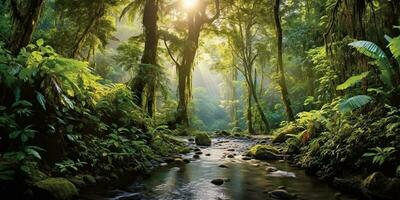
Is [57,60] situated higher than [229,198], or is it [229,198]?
[57,60]

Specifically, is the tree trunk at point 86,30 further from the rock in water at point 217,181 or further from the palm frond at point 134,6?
the rock in water at point 217,181

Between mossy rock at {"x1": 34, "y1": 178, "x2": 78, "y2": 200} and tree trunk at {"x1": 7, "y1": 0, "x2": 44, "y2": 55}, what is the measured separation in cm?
296

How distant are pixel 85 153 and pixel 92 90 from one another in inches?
88.8

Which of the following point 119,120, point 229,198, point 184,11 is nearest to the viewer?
point 229,198

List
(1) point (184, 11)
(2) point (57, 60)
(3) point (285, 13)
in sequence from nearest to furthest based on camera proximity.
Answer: (2) point (57, 60) < (1) point (184, 11) < (3) point (285, 13)

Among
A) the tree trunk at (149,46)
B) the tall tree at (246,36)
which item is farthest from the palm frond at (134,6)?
Answer: the tall tree at (246,36)

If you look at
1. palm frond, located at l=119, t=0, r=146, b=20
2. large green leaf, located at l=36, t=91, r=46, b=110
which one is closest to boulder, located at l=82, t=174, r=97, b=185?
large green leaf, located at l=36, t=91, r=46, b=110

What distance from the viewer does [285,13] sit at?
22156 mm

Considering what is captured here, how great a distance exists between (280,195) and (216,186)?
4.17 feet

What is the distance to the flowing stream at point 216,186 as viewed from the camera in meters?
5.83

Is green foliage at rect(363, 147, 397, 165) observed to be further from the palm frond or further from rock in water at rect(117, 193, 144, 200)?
the palm frond

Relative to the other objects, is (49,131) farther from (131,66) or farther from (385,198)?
(131,66)

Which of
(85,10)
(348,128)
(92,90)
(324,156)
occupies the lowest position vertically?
(324,156)

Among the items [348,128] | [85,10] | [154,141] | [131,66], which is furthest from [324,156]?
[85,10]
